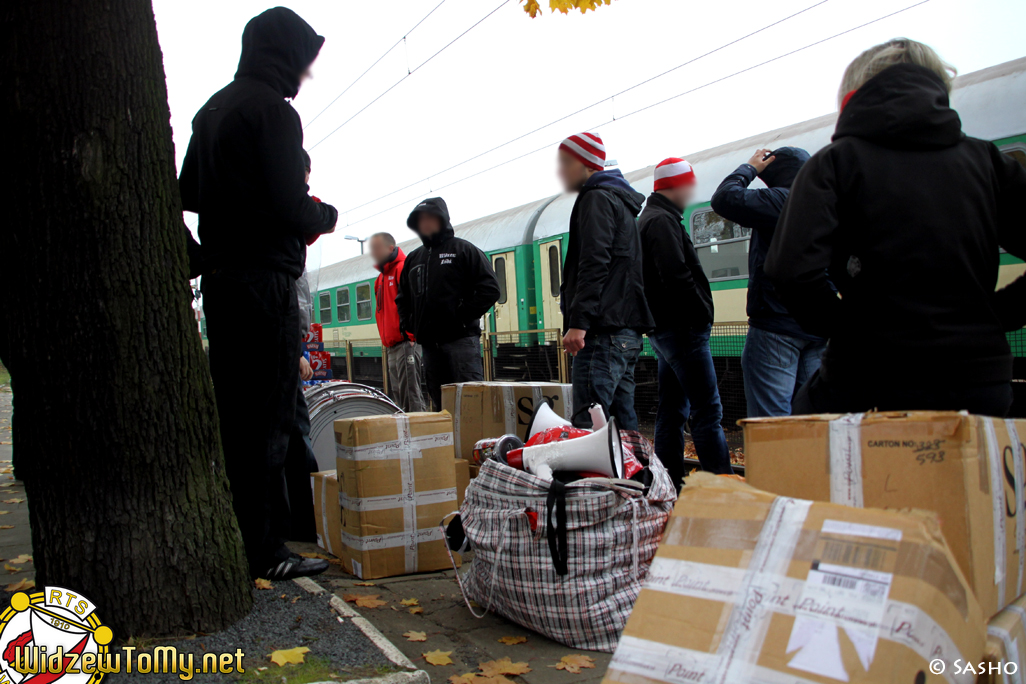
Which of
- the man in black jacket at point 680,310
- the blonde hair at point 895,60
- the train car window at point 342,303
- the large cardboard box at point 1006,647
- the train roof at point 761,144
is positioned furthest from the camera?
the train car window at point 342,303

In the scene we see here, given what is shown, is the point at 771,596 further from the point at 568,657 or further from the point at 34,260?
the point at 34,260

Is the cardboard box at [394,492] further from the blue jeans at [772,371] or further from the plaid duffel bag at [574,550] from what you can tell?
the blue jeans at [772,371]

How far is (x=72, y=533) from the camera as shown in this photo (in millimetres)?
2207

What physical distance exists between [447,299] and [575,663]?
A: 10.0 ft

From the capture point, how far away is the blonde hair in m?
1.91

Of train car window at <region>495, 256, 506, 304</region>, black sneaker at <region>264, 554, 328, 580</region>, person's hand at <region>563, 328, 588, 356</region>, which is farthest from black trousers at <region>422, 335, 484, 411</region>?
train car window at <region>495, 256, 506, 304</region>

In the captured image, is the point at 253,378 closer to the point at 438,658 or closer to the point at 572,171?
the point at 438,658

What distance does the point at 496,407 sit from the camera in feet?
13.1

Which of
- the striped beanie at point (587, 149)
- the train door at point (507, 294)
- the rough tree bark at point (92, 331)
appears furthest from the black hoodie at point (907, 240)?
the train door at point (507, 294)

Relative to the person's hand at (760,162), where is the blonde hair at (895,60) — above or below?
below

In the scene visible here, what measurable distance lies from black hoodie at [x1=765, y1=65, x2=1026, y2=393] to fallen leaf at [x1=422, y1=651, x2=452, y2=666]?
1.47 meters

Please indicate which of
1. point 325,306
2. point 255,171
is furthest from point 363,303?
point 255,171

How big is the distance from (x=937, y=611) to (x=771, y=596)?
23cm

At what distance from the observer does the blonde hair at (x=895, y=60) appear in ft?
6.28
